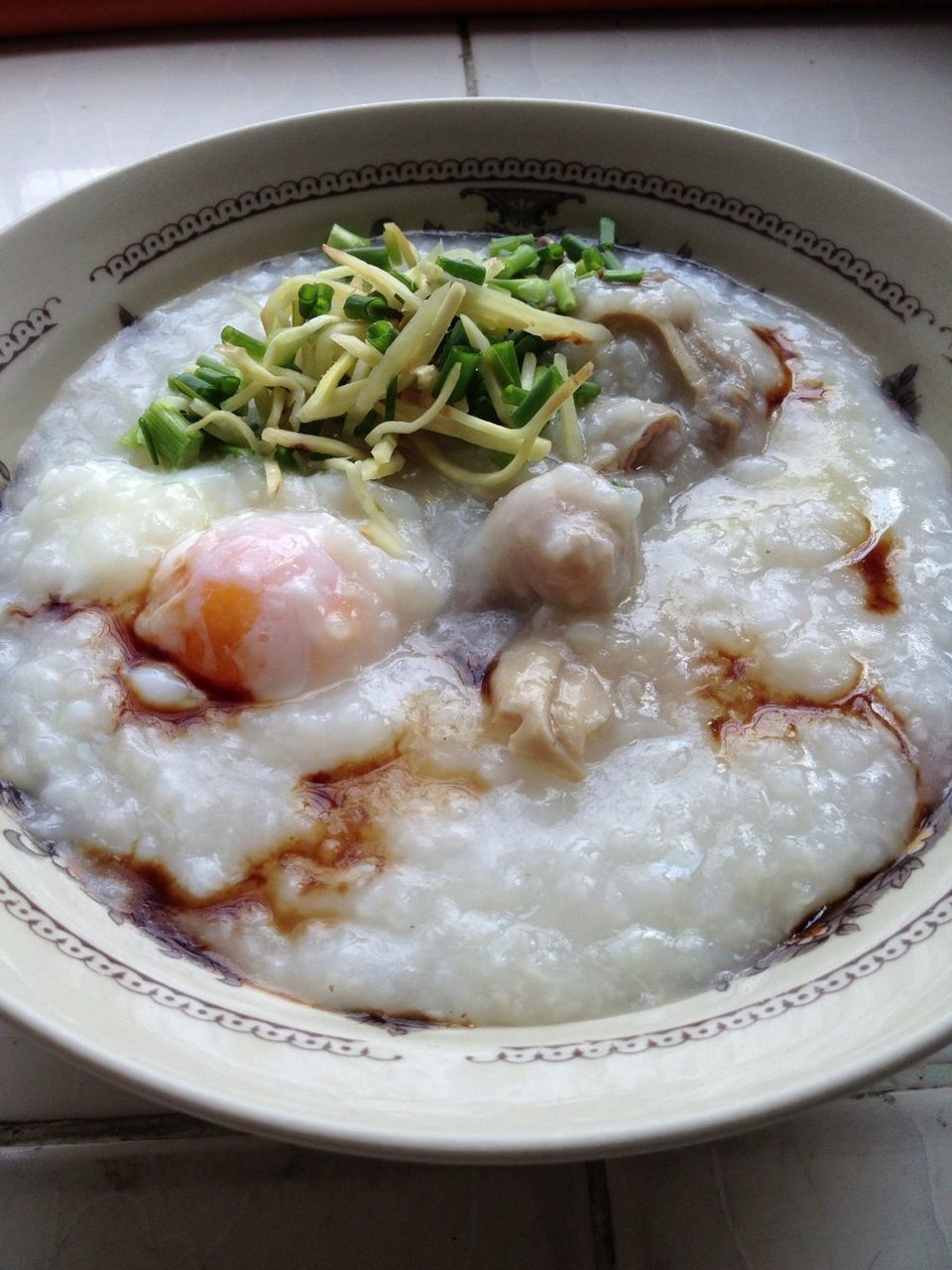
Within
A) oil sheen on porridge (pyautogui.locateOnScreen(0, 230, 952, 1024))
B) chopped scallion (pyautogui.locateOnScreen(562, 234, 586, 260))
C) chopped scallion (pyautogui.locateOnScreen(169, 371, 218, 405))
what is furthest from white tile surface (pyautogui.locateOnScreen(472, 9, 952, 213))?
chopped scallion (pyautogui.locateOnScreen(169, 371, 218, 405))

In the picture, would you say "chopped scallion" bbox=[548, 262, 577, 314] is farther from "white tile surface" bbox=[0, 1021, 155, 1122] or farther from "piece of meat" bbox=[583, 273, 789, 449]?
"white tile surface" bbox=[0, 1021, 155, 1122]

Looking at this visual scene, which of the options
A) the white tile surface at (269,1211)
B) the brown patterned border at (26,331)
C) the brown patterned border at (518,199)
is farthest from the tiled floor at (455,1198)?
the brown patterned border at (518,199)

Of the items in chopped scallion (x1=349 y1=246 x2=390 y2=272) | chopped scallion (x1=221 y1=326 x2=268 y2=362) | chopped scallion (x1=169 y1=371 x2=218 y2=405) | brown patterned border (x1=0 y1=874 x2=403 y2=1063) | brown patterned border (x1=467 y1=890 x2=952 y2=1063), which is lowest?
brown patterned border (x1=0 y1=874 x2=403 y2=1063)

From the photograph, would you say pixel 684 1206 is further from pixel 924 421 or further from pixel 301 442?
pixel 924 421

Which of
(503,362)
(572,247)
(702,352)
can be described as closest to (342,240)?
(572,247)

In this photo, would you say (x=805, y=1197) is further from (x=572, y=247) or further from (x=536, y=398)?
(x=572, y=247)

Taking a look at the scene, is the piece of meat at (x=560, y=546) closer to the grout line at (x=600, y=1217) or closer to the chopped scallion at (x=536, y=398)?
the chopped scallion at (x=536, y=398)
